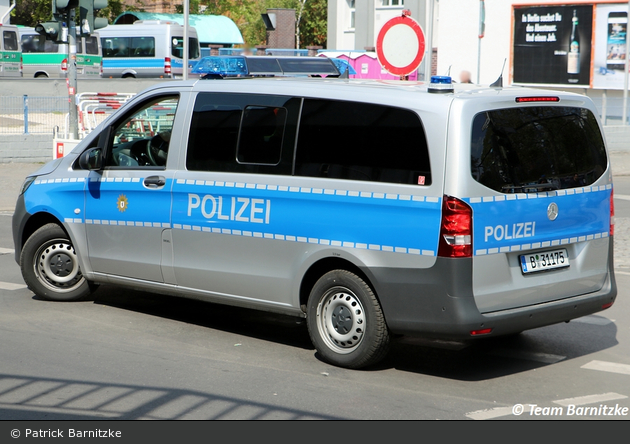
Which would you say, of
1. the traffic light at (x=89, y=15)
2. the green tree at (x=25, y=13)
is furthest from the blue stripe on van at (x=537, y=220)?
the green tree at (x=25, y=13)

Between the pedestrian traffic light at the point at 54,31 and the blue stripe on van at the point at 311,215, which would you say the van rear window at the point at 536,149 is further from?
the pedestrian traffic light at the point at 54,31

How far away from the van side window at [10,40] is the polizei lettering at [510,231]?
45704mm

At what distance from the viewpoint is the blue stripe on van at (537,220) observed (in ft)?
17.7

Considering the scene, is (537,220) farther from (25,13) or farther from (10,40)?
(25,13)

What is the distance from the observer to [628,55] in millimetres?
23203

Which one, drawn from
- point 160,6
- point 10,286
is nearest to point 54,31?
point 10,286

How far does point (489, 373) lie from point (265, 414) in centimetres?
178

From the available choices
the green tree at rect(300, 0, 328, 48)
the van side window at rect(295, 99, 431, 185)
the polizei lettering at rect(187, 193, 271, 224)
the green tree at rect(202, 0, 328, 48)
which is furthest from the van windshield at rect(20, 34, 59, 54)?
the van side window at rect(295, 99, 431, 185)

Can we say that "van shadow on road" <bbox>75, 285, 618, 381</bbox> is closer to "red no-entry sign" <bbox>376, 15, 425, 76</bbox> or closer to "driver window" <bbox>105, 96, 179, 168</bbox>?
"driver window" <bbox>105, 96, 179, 168</bbox>

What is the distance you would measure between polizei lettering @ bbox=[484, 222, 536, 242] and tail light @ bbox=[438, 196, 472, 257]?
15cm

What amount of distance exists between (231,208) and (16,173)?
13002 millimetres

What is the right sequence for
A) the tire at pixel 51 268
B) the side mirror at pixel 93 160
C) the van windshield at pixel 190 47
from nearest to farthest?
the side mirror at pixel 93 160
the tire at pixel 51 268
the van windshield at pixel 190 47

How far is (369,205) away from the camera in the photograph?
568cm

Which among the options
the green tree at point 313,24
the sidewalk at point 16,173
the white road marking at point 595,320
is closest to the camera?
the white road marking at point 595,320
